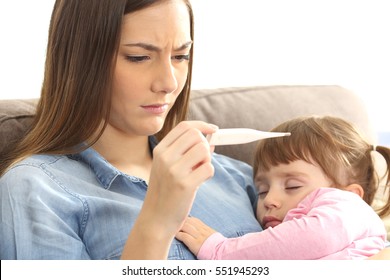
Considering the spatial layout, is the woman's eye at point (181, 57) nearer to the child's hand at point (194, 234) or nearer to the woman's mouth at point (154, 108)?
the woman's mouth at point (154, 108)

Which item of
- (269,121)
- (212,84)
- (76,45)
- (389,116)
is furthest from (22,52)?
(389,116)

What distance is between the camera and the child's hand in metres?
1.64

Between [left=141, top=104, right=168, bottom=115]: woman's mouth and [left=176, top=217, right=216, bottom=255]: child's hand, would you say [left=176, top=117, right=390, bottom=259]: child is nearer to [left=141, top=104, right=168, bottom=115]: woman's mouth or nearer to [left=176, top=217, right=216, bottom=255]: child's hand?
[left=176, top=217, right=216, bottom=255]: child's hand

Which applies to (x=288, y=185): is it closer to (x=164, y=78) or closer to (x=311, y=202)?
(x=311, y=202)

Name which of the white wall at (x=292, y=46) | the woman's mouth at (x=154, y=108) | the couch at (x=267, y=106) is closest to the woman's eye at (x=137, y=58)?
the woman's mouth at (x=154, y=108)

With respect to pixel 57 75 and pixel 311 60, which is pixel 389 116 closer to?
pixel 311 60

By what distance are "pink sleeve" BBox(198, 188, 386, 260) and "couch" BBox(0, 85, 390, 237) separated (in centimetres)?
43

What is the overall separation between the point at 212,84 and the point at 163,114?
1.66 metres

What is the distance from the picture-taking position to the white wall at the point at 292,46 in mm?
3287

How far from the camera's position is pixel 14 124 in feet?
6.05

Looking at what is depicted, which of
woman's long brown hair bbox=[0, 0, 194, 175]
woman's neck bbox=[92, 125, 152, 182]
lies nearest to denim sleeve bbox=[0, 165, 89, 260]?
woman's long brown hair bbox=[0, 0, 194, 175]

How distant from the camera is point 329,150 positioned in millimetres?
1825

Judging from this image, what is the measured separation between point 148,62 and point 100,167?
10.3 inches

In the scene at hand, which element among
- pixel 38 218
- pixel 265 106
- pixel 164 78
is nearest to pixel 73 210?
pixel 38 218
